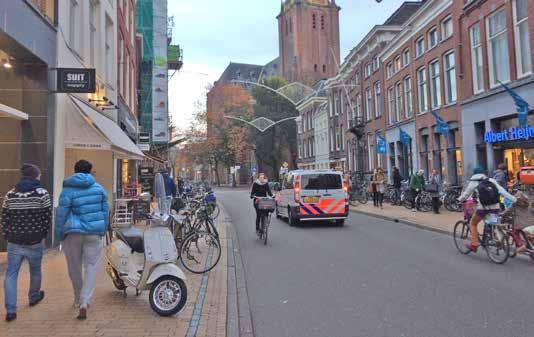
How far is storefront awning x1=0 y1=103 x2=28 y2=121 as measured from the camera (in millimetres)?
8359

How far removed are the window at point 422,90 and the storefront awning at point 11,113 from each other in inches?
849

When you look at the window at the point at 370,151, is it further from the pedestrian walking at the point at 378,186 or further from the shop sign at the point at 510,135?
the shop sign at the point at 510,135

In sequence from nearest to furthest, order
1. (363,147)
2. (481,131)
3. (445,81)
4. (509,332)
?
1. (509,332)
2. (481,131)
3. (445,81)
4. (363,147)

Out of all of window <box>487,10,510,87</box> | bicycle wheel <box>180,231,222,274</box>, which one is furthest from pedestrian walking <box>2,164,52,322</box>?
window <box>487,10,510,87</box>

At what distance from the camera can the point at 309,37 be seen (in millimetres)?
85750

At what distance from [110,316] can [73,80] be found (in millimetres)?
6492

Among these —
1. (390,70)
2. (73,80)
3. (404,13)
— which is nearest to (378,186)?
(390,70)

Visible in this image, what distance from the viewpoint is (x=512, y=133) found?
17422 millimetres

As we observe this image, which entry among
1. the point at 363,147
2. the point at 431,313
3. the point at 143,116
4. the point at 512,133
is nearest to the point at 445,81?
the point at 512,133

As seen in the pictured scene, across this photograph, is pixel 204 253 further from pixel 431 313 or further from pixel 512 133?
pixel 512 133

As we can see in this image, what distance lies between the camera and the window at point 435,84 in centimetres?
2436

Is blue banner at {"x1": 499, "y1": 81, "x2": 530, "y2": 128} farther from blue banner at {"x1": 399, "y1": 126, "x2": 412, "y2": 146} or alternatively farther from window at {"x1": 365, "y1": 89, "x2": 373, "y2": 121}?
window at {"x1": 365, "y1": 89, "x2": 373, "y2": 121}

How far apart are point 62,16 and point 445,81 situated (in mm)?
18611

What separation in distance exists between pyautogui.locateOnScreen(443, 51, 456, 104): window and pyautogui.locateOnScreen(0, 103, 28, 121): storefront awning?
19467mm
